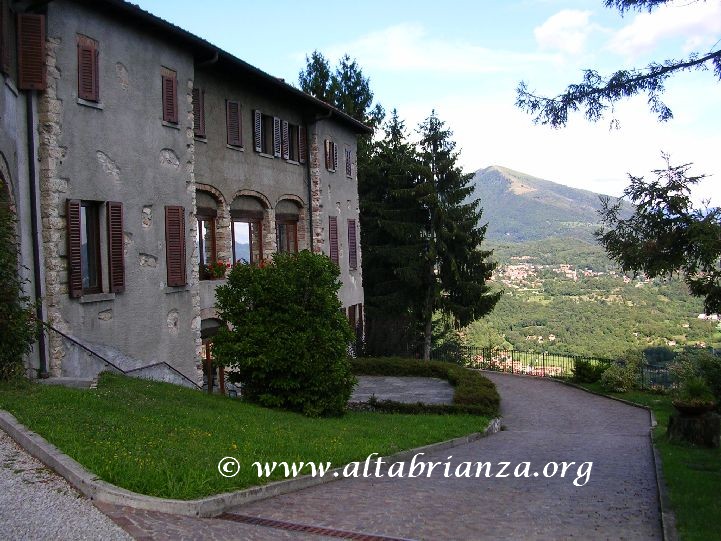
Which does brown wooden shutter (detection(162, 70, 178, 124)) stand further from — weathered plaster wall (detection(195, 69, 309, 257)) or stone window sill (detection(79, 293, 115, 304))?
A: stone window sill (detection(79, 293, 115, 304))

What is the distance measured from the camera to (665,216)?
33.3ft

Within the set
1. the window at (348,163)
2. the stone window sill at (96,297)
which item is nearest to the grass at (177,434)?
the stone window sill at (96,297)

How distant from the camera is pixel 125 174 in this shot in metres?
14.9

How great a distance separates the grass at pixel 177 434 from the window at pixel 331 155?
1339cm

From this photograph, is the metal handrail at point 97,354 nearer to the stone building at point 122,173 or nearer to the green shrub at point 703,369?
the stone building at point 122,173

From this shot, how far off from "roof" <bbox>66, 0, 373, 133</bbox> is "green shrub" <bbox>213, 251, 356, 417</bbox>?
5.46 meters

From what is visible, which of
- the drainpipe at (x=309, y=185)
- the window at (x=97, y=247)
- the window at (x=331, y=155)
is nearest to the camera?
the window at (x=97, y=247)

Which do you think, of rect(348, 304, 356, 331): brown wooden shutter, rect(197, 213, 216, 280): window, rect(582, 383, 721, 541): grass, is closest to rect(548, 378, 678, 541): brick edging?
rect(582, 383, 721, 541): grass

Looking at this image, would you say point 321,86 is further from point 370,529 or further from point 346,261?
point 370,529

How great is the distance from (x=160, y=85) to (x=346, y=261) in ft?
43.9

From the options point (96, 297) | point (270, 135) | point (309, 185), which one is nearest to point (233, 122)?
point (270, 135)

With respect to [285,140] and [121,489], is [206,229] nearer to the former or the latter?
[285,140]

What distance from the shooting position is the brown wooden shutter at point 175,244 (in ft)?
53.1

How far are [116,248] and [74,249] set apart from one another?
1.27 meters
